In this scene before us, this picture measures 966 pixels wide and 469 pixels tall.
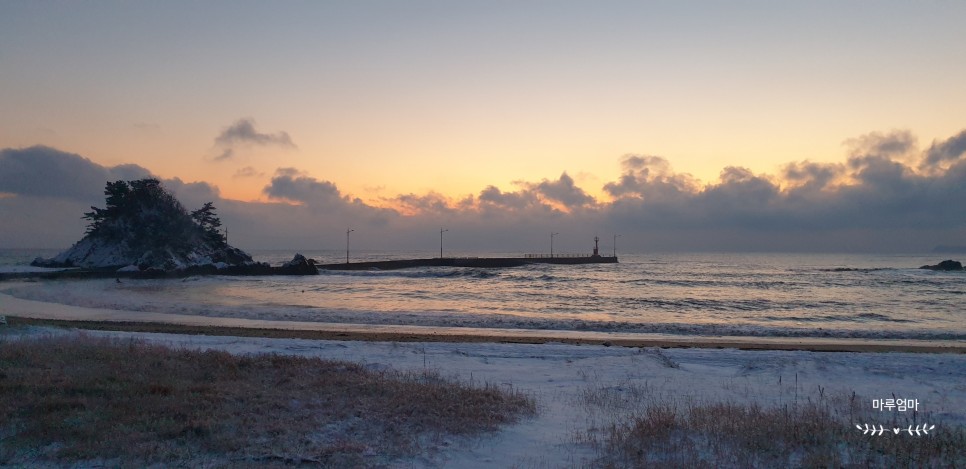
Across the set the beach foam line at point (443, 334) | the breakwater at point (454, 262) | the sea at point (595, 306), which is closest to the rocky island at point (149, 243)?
the breakwater at point (454, 262)

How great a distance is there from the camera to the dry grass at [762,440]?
23.1ft

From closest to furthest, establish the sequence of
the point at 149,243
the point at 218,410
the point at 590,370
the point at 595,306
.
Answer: the point at 218,410, the point at 590,370, the point at 595,306, the point at 149,243

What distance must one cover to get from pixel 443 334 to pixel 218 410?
14.4 metres

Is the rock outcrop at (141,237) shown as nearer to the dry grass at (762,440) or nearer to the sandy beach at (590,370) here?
the sandy beach at (590,370)

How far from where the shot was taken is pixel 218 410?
8.43 m

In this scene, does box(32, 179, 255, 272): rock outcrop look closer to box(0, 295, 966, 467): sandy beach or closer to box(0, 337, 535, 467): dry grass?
box(0, 295, 966, 467): sandy beach

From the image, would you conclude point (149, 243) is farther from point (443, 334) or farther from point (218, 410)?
point (218, 410)

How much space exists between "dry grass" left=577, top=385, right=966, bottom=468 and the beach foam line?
10708 mm

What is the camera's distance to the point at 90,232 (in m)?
78.4

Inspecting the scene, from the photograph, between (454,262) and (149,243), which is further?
(454,262)

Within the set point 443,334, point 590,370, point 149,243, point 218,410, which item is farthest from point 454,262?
point 218,410

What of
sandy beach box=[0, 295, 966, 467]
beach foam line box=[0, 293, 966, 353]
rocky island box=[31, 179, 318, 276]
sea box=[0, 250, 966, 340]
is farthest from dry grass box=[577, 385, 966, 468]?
rocky island box=[31, 179, 318, 276]

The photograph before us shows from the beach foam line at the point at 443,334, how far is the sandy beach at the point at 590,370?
114 millimetres

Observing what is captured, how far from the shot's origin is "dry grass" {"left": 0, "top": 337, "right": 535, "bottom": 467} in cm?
690
